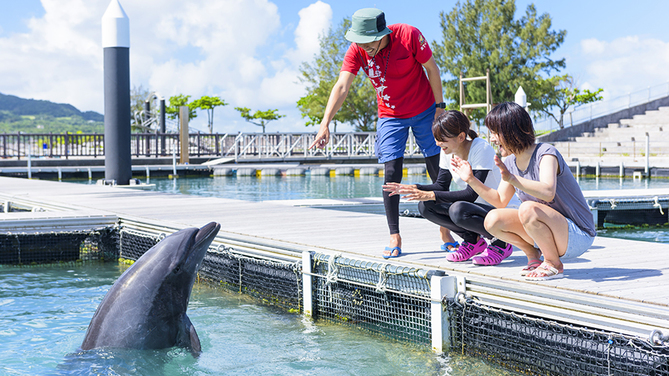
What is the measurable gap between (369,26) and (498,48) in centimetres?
4418

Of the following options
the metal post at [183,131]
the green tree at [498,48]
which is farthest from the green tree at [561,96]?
Answer: the metal post at [183,131]

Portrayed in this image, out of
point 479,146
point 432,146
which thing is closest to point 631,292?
point 479,146

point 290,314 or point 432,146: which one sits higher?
point 432,146

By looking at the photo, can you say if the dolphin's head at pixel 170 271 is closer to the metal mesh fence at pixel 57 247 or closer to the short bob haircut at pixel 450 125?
the short bob haircut at pixel 450 125

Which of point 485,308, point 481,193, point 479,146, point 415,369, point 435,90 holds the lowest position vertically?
point 415,369

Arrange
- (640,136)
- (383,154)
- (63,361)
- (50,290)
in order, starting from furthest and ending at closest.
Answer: (640,136)
(50,290)
(383,154)
(63,361)

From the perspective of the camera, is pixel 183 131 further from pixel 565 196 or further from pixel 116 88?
pixel 565 196

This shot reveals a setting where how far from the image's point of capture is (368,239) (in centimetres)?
539

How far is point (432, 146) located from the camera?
15.0ft

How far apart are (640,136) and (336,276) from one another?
32.4m

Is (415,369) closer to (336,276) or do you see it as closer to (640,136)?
(336,276)

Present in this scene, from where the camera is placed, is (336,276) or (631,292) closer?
(631,292)

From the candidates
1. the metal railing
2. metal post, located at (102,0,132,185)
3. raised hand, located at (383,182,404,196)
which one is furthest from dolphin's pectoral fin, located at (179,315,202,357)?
the metal railing

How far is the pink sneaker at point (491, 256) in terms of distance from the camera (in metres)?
3.95
